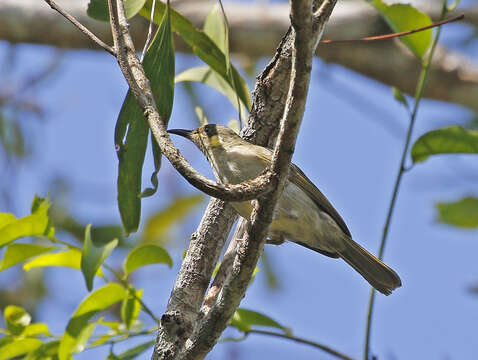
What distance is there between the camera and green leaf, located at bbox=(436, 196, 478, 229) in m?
4.15

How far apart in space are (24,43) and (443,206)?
403 cm

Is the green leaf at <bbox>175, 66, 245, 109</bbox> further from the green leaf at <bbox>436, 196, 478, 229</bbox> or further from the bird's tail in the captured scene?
the green leaf at <bbox>436, 196, 478, 229</bbox>

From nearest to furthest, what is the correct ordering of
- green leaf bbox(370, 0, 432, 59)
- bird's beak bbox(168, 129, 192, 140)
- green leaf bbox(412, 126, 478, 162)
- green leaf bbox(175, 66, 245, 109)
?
green leaf bbox(412, 126, 478, 162)
green leaf bbox(370, 0, 432, 59)
green leaf bbox(175, 66, 245, 109)
bird's beak bbox(168, 129, 192, 140)

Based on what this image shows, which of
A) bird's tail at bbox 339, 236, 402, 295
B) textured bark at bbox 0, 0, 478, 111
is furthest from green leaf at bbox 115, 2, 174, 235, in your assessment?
textured bark at bbox 0, 0, 478, 111

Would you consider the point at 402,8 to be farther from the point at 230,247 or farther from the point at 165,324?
the point at 165,324

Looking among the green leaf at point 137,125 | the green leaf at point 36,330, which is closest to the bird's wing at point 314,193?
the green leaf at point 137,125

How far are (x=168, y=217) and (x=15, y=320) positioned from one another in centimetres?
483

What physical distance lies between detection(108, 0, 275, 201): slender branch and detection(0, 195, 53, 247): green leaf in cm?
69

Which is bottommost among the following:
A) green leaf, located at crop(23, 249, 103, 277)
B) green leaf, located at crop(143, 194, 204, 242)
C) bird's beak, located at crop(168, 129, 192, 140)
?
green leaf, located at crop(143, 194, 204, 242)

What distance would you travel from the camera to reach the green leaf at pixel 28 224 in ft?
8.41

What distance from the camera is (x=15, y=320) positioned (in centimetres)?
292

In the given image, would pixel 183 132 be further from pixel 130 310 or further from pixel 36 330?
pixel 36 330

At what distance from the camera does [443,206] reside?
4305 millimetres

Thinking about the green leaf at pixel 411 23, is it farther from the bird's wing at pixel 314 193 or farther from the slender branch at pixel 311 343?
the slender branch at pixel 311 343
